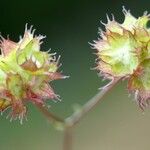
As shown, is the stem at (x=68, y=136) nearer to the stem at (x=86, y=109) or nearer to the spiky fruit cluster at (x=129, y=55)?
the stem at (x=86, y=109)

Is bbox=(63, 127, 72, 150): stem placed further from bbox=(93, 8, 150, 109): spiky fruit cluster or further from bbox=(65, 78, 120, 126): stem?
bbox=(93, 8, 150, 109): spiky fruit cluster

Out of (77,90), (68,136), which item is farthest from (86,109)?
(77,90)

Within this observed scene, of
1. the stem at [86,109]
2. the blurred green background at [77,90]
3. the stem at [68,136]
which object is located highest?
the blurred green background at [77,90]

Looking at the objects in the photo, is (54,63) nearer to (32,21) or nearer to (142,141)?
(142,141)

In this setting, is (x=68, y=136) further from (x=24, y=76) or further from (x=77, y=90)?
(x=77, y=90)

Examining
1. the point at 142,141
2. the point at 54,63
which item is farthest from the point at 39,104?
the point at 142,141

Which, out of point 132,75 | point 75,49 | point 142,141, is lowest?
point 132,75

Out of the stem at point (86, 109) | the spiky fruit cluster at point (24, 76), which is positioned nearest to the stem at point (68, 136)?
the stem at point (86, 109)
